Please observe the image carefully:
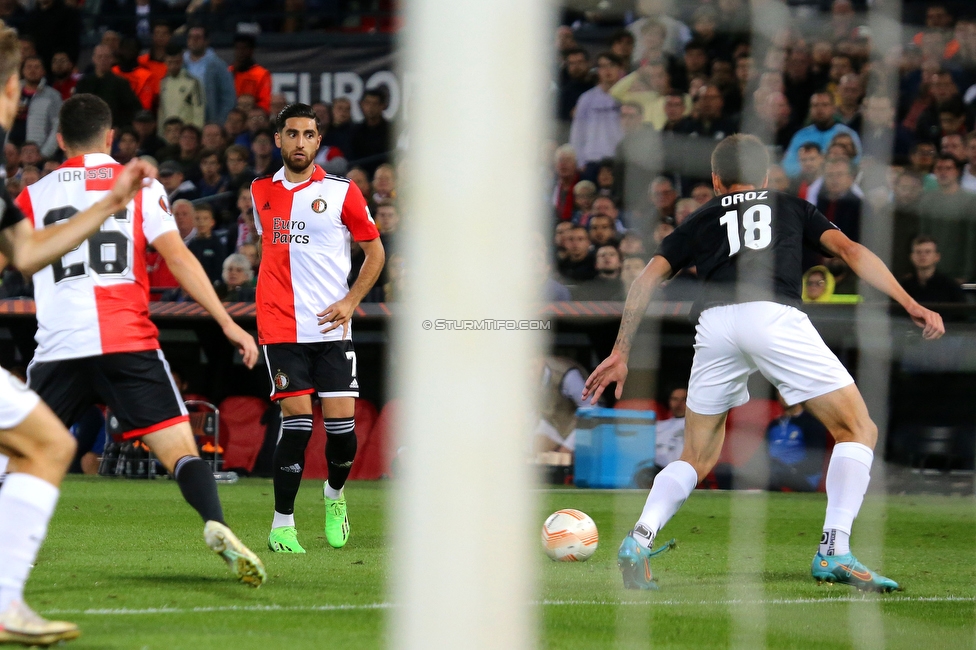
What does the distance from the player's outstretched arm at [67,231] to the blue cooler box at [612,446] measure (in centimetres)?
673

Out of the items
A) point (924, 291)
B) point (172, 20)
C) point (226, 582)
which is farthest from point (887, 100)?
point (172, 20)

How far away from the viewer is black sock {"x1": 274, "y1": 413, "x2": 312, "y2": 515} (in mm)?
6480

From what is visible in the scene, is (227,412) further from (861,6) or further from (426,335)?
(426,335)

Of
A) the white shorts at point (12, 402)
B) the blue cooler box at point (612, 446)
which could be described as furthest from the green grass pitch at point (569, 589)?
the blue cooler box at point (612, 446)

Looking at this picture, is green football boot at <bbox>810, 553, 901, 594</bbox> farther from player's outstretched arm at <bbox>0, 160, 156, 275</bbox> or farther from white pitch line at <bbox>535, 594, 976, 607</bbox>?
player's outstretched arm at <bbox>0, 160, 156, 275</bbox>

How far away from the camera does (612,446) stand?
34.4 feet

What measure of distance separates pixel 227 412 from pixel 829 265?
5568 millimetres

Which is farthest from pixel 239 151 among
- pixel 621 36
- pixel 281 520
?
pixel 281 520

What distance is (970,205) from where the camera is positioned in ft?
31.6

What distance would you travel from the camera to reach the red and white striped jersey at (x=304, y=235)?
679cm

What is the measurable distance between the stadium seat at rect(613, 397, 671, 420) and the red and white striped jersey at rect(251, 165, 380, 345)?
4.52m

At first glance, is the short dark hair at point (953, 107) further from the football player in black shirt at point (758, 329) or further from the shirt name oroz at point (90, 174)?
the shirt name oroz at point (90, 174)

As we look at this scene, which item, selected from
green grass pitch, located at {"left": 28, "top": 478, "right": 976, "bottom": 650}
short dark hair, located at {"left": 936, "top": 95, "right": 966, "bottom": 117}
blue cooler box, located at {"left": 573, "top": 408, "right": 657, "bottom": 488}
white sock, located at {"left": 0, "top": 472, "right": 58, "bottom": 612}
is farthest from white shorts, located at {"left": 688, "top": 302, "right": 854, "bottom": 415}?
short dark hair, located at {"left": 936, "top": 95, "right": 966, "bottom": 117}

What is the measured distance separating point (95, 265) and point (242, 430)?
6.71m
